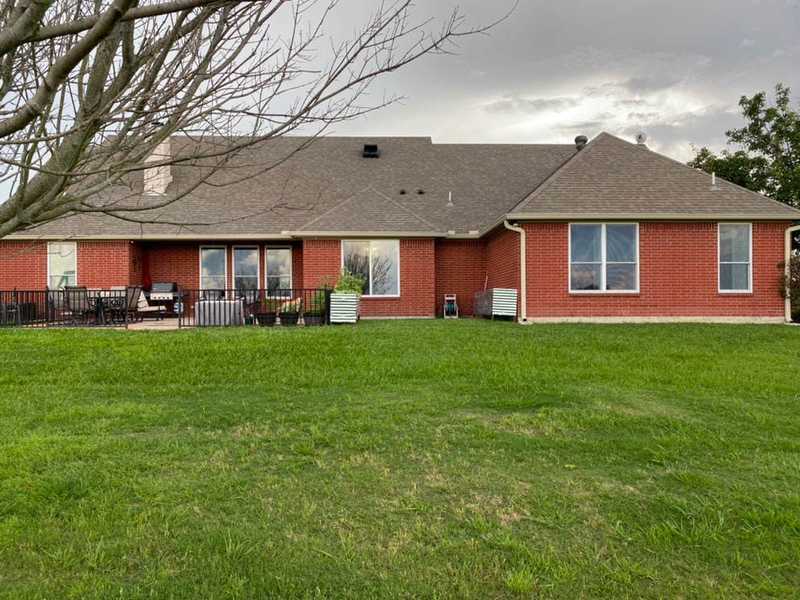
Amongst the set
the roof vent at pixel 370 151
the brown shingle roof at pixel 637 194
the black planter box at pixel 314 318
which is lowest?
the black planter box at pixel 314 318

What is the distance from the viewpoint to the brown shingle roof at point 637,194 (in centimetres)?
1412

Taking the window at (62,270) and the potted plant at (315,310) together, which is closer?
the potted plant at (315,310)

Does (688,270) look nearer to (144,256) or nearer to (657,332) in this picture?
(657,332)

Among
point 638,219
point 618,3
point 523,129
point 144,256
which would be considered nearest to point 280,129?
point 618,3

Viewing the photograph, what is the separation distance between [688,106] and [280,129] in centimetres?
2224

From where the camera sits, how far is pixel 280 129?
2617mm

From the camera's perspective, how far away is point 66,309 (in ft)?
48.9

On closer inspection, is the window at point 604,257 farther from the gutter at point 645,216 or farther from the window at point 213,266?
the window at point 213,266

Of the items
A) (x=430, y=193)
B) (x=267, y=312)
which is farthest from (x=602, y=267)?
(x=267, y=312)

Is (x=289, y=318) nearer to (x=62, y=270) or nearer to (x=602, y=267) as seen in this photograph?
(x=602, y=267)

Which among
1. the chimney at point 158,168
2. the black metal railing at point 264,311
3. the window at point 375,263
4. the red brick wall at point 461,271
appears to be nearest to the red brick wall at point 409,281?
the window at point 375,263

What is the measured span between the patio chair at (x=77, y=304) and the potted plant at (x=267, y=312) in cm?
444

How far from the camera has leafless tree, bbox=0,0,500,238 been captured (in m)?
2.28

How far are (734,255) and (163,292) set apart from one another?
16978mm
